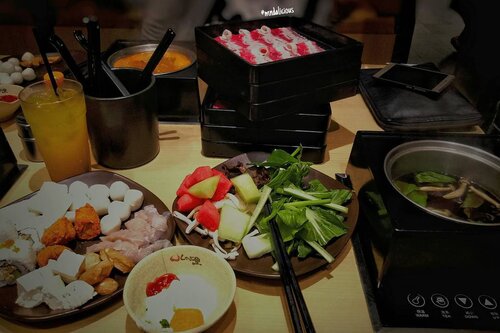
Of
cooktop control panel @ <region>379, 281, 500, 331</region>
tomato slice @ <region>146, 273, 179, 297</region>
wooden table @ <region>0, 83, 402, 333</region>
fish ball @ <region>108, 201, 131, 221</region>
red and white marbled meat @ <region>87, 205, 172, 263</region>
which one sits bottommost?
wooden table @ <region>0, 83, 402, 333</region>

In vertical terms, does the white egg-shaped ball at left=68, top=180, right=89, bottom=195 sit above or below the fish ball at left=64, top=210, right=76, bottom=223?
above

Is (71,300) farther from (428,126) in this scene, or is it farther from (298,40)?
(428,126)

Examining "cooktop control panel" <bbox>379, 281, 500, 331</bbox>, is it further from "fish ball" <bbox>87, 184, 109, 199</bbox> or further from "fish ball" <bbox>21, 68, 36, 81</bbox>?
"fish ball" <bbox>21, 68, 36, 81</bbox>

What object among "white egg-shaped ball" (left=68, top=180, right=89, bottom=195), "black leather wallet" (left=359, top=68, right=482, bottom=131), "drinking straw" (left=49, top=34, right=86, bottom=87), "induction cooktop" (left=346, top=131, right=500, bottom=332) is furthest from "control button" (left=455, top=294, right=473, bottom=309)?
"drinking straw" (left=49, top=34, right=86, bottom=87)

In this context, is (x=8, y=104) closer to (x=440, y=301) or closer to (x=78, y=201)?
(x=78, y=201)

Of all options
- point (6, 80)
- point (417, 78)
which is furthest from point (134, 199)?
point (417, 78)

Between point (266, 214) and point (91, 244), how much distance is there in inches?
19.7

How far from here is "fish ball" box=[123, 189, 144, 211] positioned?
1.21 m

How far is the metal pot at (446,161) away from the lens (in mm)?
1262

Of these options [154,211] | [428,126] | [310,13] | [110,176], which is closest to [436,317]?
[154,211]

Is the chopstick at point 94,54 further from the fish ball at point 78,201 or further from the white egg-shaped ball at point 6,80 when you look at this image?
the white egg-shaped ball at point 6,80

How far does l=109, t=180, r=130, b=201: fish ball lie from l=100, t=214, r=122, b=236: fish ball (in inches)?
3.3

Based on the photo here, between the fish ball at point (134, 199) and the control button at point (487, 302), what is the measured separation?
0.96m

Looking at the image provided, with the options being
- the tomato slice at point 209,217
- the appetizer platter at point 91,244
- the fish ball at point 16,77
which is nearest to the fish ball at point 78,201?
the appetizer platter at point 91,244
